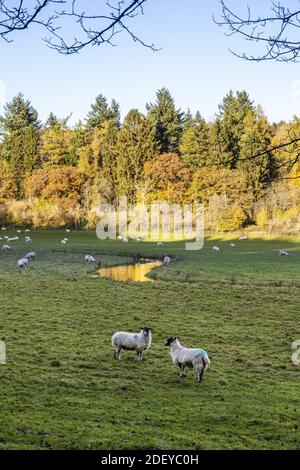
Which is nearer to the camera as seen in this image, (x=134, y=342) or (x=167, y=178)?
(x=134, y=342)

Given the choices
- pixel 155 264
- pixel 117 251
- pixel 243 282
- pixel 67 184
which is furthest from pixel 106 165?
pixel 243 282

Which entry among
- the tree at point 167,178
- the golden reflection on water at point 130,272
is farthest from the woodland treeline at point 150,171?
the golden reflection on water at point 130,272

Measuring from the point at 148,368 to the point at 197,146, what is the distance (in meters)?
63.1

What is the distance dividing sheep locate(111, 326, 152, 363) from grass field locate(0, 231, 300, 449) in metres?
0.28

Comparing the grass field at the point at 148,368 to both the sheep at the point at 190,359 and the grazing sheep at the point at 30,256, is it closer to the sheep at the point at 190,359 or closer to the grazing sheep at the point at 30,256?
the sheep at the point at 190,359

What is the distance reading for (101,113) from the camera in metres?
91.2

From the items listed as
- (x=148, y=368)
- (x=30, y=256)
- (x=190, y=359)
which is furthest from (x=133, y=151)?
(x=190, y=359)

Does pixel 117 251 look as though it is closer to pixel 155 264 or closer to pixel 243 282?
pixel 155 264

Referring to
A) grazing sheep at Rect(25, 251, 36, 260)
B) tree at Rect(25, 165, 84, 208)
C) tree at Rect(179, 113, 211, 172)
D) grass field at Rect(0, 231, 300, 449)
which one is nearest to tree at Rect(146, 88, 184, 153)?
tree at Rect(179, 113, 211, 172)

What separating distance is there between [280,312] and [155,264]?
56.4ft

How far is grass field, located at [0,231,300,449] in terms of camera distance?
26.3 ft

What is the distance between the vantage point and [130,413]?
8805 millimetres

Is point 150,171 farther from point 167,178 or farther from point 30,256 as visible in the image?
point 30,256

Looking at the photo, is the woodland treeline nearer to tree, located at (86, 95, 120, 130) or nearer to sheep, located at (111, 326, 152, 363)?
tree, located at (86, 95, 120, 130)
